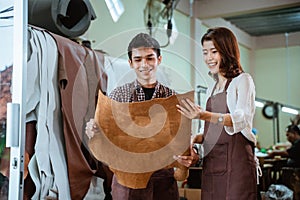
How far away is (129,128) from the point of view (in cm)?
147

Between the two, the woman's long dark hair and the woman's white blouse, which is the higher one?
the woman's long dark hair

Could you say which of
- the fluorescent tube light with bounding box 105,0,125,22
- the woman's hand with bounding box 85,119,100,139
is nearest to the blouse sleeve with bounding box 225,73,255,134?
the woman's hand with bounding box 85,119,100,139

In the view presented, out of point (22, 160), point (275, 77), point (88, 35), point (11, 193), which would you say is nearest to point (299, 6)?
point (275, 77)

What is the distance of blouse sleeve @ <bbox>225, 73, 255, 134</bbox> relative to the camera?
134 cm

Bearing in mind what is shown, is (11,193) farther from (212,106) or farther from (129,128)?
(212,106)

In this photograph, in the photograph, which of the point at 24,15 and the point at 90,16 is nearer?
the point at 24,15

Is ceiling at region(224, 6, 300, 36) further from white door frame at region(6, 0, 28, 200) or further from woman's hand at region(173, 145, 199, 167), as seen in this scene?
white door frame at region(6, 0, 28, 200)

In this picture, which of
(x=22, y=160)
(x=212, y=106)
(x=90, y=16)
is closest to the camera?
(x=212, y=106)

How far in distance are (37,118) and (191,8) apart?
72 cm

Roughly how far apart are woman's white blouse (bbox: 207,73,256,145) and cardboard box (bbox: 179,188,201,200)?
0.24 m

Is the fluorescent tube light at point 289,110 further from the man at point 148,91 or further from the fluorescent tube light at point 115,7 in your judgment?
the fluorescent tube light at point 115,7

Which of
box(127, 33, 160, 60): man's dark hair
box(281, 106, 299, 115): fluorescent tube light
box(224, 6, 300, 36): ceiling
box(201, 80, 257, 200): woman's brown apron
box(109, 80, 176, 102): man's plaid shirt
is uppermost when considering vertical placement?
box(224, 6, 300, 36): ceiling

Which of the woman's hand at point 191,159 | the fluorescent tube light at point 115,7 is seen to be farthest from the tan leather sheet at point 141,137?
the fluorescent tube light at point 115,7

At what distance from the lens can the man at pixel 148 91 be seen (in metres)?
1.45
